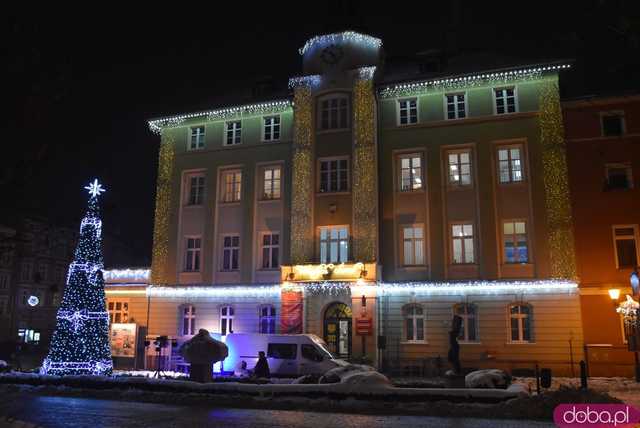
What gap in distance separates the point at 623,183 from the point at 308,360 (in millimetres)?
17136

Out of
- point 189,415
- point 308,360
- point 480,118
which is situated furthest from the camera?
point 480,118

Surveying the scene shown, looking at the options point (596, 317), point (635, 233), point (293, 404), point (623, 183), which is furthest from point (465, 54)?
point (293, 404)

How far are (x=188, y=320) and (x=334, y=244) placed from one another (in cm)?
962

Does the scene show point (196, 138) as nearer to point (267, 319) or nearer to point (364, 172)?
point (364, 172)

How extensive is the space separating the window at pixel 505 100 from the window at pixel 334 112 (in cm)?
773

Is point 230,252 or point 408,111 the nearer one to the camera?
point 408,111

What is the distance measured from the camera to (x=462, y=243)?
94.6 feet

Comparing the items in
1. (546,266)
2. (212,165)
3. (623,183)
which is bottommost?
(546,266)

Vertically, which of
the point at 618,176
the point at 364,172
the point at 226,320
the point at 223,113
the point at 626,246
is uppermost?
the point at 223,113

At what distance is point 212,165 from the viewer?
113 feet

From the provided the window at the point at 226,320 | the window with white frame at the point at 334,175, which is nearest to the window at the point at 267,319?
the window at the point at 226,320

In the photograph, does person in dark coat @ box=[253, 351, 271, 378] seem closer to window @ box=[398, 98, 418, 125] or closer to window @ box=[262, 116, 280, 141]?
window @ box=[262, 116, 280, 141]

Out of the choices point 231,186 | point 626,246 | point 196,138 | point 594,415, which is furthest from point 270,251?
point 594,415

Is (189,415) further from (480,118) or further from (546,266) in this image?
(480,118)
